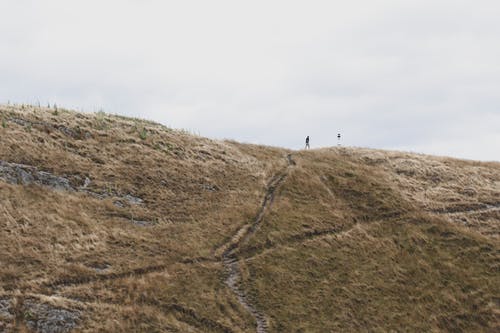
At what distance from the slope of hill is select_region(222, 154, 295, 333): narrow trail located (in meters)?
0.11

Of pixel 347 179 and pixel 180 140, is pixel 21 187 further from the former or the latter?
pixel 347 179

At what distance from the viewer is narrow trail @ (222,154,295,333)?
95.6 feet

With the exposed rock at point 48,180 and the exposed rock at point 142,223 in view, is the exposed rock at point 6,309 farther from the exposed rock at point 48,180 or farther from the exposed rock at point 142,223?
the exposed rock at point 48,180

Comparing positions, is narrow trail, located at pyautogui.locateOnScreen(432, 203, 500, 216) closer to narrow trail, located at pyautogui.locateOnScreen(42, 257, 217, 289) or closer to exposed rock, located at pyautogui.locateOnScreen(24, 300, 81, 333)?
narrow trail, located at pyautogui.locateOnScreen(42, 257, 217, 289)

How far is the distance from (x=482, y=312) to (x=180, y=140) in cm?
3376

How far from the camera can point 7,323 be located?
23672 millimetres

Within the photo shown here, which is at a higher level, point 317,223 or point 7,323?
point 317,223

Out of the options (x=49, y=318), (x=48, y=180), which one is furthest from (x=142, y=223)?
(x=49, y=318)

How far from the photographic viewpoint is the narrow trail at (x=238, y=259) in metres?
29.1

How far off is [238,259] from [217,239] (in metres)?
2.77

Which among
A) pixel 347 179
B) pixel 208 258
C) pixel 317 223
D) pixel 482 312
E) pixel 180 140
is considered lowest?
pixel 482 312

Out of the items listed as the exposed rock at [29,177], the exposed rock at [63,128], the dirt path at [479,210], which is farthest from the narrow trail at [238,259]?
the exposed rock at [63,128]

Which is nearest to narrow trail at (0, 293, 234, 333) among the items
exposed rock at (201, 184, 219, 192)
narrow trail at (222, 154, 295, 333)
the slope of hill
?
the slope of hill

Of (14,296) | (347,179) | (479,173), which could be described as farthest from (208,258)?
(479,173)
